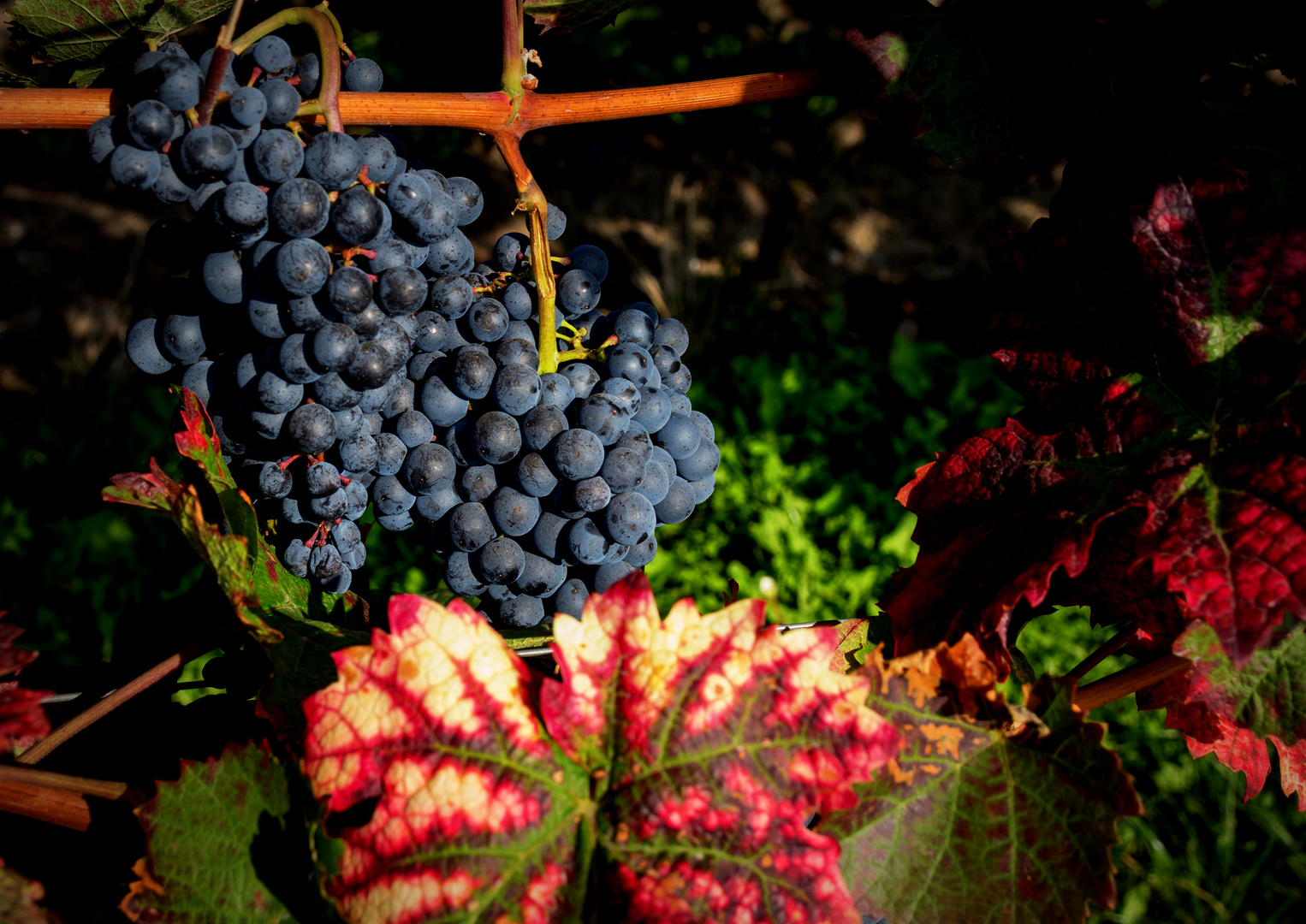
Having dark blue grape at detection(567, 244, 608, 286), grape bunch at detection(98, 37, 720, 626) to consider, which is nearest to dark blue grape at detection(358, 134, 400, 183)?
grape bunch at detection(98, 37, 720, 626)

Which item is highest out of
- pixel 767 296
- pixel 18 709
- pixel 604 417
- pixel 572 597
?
pixel 604 417

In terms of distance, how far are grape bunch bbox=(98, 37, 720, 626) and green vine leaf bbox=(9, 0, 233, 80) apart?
0.12m

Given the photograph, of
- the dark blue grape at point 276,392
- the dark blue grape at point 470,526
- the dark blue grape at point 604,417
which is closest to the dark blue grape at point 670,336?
the dark blue grape at point 604,417

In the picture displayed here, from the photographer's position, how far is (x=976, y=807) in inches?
26.0

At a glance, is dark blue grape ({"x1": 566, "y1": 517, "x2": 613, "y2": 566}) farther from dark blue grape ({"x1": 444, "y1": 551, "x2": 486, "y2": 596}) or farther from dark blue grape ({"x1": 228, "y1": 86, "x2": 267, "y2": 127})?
dark blue grape ({"x1": 228, "y1": 86, "x2": 267, "y2": 127})

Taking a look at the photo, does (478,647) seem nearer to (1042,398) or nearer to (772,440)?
(1042,398)

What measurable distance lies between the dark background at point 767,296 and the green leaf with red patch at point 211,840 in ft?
0.35

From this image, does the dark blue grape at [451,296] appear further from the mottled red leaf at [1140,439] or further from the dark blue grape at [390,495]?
the mottled red leaf at [1140,439]

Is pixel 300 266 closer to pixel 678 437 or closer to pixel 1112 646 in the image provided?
pixel 678 437

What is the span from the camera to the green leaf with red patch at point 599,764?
58 centimetres

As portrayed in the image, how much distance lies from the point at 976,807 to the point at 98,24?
987 mm

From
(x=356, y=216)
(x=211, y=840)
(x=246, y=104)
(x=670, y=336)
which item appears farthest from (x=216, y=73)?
(x=211, y=840)

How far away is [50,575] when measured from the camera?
2.28 meters

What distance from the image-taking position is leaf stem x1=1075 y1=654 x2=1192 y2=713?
713mm
